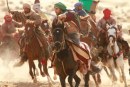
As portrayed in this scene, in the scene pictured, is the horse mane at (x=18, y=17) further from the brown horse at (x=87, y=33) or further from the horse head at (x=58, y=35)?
the horse head at (x=58, y=35)

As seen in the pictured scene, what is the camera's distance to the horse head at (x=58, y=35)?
12773 millimetres

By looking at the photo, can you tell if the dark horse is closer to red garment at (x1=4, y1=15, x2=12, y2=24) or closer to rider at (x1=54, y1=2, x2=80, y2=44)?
rider at (x1=54, y1=2, x2=80, y2=44)

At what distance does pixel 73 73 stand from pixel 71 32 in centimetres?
114

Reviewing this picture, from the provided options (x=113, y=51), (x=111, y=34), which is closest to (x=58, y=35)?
(x=111, y=34)

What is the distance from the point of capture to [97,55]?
57.2 feet

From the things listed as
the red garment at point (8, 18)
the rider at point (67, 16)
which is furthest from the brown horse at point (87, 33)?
the red garment at point (8, 18)

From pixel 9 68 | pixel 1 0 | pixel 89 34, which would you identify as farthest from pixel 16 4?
pixel 89 34

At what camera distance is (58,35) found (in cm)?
1281

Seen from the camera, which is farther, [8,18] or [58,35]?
[8,18]

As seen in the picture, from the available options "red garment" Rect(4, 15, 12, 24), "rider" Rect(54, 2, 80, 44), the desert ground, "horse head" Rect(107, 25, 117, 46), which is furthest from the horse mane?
"rider" Rect(54, 2, 80, 44)

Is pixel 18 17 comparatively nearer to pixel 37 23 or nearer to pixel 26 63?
pixel 37 23

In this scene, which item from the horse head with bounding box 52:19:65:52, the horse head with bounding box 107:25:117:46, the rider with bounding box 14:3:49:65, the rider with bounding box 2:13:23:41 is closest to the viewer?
the horse head with bounding box 52:19:65:52

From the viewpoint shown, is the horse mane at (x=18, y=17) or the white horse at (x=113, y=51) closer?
the white horse at (x=113, y=51)

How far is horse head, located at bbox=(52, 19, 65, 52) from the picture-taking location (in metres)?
12.8
